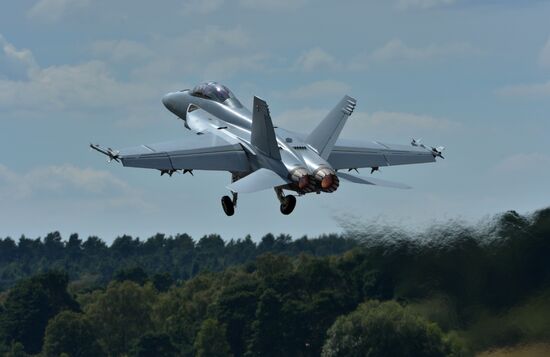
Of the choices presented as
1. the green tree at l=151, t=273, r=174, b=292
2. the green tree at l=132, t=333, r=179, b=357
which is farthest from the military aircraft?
the green tree at l=151, t=273, r=174, b=292

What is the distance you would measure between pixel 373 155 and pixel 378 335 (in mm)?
47546

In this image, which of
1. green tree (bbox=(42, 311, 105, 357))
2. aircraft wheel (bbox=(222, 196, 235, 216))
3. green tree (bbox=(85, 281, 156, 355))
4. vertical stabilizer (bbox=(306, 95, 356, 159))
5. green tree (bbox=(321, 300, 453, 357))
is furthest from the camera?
green tree (bbox=(85, 281, 156, 355))

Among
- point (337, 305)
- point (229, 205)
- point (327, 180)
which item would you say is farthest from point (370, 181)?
point (337, 305)

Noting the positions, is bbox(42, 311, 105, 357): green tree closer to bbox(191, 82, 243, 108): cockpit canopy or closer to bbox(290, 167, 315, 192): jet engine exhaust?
bbox(191, 82, 243, 108): cockpit canopy

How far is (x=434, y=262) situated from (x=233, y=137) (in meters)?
13.0

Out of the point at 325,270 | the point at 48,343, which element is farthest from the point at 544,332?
the point at 48,343

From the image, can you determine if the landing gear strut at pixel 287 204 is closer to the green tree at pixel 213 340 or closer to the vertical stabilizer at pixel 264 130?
the vertical stabilizer at pixel 264 130

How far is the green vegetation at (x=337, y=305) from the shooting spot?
58.3 meters

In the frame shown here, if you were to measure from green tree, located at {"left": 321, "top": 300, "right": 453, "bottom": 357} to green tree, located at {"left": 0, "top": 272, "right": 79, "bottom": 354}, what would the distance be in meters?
52.3

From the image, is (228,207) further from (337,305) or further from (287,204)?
(337,305)

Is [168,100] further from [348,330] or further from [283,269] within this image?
[283,269]

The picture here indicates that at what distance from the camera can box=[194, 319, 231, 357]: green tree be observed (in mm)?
127312

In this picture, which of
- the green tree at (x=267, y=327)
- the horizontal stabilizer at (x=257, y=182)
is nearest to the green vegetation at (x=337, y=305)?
the green tree at (x=267, y=327)

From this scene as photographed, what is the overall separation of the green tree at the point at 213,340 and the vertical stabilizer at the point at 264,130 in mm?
79651
